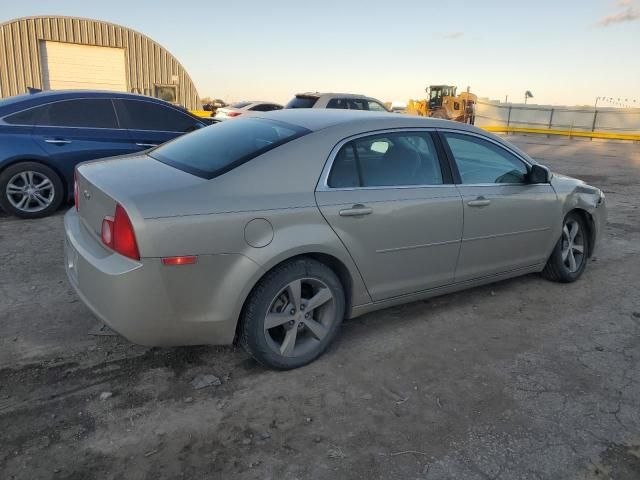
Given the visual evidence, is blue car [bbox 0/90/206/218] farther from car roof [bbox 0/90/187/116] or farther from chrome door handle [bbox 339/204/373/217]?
chrome door handle [bbox 339/204/373/217]

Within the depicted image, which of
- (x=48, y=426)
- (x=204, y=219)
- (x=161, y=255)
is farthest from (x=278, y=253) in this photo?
(x=48, y=426)

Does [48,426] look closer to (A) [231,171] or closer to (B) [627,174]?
(A) [231,171]

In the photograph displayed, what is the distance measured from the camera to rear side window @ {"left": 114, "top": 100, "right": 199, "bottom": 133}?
22.0 feet

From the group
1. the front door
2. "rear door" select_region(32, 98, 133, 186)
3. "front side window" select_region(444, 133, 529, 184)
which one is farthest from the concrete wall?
"rear door" select_region(32, 98, 133, 186)

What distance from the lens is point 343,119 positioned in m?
3.38

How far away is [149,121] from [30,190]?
1.73 metres

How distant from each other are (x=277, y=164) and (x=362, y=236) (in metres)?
0.69

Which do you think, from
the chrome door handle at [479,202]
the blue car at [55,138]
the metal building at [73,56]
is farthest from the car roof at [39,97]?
the metal building at [73,56]

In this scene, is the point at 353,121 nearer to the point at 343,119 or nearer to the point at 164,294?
the point at 343,119

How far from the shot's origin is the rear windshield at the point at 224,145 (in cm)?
298

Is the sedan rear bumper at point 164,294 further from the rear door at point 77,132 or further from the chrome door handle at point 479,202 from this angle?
the rear door at point 77,132

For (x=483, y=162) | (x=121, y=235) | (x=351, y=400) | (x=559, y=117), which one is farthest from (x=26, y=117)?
(x=559, y=117)

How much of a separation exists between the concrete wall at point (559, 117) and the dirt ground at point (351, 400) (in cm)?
2699

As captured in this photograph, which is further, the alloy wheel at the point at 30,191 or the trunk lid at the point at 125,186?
the alloy wheel at the point at 30,191
